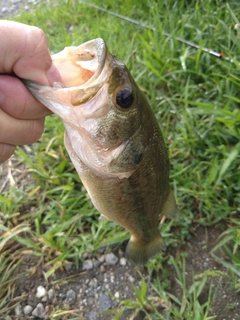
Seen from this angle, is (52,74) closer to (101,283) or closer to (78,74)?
(78,74)

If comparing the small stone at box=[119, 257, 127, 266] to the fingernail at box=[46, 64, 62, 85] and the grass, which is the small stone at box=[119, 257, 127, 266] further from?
the fingernail at box=[46, 64, 62, 85]

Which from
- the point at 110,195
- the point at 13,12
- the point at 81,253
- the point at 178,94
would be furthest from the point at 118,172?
the point at 13,12

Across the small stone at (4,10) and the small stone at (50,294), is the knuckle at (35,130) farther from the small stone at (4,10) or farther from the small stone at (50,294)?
the small stone at (4,10)

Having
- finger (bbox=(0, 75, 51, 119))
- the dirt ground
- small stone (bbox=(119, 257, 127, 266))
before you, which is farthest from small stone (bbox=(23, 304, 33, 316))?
finger (bbox=(0, 75, 51, 119))

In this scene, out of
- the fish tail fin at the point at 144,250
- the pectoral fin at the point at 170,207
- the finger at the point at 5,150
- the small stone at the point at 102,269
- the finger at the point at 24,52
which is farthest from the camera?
the small stone at the point at 102,269

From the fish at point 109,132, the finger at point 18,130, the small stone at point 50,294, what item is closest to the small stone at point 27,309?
the small stone at point 50,294

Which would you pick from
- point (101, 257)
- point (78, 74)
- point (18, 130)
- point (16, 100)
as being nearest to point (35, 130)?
point (18, 130)
